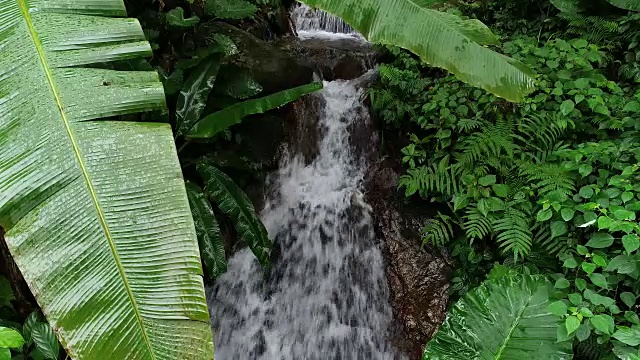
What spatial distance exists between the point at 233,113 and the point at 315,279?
1.67 m

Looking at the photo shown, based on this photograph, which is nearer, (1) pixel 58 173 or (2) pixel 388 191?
(1) pixel 58 173

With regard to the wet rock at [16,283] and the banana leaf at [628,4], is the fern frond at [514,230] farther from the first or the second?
the wet rock at [16,283]

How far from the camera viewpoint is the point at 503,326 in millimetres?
1659

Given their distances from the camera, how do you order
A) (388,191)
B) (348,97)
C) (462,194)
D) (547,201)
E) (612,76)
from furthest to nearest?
(348,97)
(388,191)
(612,76)
(462,194)
(547,201)

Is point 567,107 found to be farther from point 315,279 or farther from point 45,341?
point 45,341

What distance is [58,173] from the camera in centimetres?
110

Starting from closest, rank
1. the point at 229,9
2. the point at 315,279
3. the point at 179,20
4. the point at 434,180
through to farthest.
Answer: the point at 434,180
the point at 179,20
the point at 315,279
the point at 229,9

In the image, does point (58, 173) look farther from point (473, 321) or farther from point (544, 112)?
point (544, 112)

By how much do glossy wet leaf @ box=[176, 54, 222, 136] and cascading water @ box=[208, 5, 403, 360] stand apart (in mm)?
1339

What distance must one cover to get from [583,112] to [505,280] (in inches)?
74.7

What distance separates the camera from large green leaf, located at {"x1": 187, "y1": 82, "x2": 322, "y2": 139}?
9.45 ft

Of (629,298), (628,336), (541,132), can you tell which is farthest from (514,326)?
(541,132)

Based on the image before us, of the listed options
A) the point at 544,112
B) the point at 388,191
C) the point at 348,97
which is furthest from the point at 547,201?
the point at 348,97

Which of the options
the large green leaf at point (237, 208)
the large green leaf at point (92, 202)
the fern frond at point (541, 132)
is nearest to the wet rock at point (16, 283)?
the large green leaf at point (237, 208)
